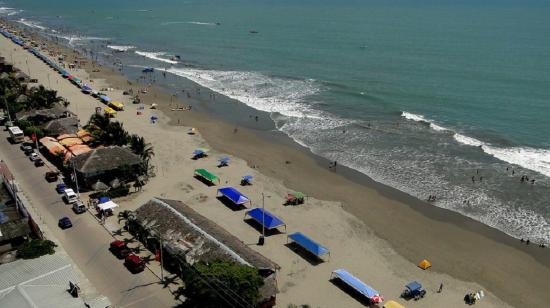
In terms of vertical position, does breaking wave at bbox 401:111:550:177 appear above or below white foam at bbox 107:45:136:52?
above

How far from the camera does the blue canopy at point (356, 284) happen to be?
27134 mm

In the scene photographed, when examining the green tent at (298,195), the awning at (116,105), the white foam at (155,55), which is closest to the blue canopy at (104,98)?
the awning at (116,105)

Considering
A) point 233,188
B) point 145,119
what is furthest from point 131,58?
point 233,188

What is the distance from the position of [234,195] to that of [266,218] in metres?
4.63

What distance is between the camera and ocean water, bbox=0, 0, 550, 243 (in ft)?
146

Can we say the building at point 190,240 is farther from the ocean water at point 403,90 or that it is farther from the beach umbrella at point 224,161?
the ocean water at point 403,90

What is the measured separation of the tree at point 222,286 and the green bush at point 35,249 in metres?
10.0

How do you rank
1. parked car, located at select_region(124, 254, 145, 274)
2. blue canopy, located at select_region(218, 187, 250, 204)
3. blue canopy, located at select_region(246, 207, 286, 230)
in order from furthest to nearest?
blue canopy, located at select_region(218, 187, 250, 204) < blue canopy, located at select_region(246, 207, 286, 230) < parked car, located at select_region(124, 254, 145, 274)

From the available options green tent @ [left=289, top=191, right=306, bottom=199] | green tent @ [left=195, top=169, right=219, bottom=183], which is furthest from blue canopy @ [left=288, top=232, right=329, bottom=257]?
green tent @ [left=195, top=169, right=219, bottom=183]

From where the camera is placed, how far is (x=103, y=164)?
39.4 metres

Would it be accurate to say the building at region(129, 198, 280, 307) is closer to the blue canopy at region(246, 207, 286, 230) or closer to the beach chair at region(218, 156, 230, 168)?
the blue canopy at region(246, 207, 286, 230)

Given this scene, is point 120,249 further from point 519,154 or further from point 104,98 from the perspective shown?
point 519,154

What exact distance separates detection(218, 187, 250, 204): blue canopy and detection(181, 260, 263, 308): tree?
1320 cm

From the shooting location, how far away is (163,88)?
80.3 metres
